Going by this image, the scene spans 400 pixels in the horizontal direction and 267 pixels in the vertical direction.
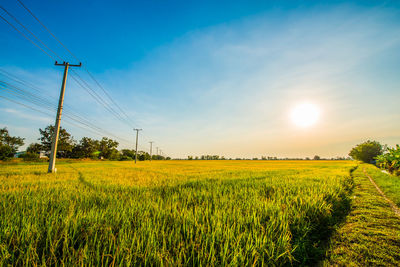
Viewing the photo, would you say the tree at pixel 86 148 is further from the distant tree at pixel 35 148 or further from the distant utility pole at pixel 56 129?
the distant utility pole at pixel 56 129

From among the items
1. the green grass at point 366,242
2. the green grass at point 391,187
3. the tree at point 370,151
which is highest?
the tree at point 370,151

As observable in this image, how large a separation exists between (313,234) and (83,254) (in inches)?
138

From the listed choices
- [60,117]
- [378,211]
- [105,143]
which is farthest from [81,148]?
A: [378,211]

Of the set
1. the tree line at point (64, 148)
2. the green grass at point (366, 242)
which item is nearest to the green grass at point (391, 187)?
the green grass at point (366, 242)

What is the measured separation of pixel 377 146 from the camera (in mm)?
46719

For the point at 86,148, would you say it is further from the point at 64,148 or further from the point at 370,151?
the point at 370,151

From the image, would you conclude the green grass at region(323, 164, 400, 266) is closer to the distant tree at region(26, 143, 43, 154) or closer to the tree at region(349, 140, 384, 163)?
the tree at region(349, 140, 384, 163)

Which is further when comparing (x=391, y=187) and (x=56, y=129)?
(x=56, y=129)

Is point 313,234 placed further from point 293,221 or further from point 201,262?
point 201,262

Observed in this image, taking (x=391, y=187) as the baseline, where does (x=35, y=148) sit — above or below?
above

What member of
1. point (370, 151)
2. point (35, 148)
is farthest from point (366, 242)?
point (35, 148)

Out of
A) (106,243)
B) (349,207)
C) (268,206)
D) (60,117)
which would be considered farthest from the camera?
(60,117)

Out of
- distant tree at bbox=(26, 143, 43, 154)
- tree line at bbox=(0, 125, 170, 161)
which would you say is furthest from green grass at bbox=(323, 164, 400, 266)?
distant tree at bbox=(26, 143, 43, 154)

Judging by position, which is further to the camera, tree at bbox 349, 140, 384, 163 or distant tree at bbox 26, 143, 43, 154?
distant tree at bbox 26, 143, 43, 154
